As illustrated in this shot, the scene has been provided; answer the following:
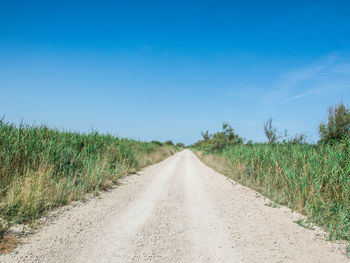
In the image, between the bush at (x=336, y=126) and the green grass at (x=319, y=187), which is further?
the bush at (x=336, y=126)

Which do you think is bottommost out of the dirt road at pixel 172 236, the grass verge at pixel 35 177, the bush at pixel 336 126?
the dirt road at pixel 172 236

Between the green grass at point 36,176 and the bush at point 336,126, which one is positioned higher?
the bush at point 336,126

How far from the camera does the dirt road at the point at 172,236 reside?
3.33m

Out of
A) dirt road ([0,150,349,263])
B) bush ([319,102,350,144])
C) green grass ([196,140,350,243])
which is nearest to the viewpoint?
dirt road ([0,150,349,263])

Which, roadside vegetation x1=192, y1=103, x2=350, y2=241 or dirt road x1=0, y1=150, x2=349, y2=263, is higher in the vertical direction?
roadside vegetation x1=192, y1=103, x2=350, y2=241

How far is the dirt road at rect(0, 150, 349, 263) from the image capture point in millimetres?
3326

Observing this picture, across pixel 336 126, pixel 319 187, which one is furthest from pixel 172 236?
pixel 336 126

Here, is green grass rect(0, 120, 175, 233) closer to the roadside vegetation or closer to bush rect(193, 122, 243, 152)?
the roadside vegetation

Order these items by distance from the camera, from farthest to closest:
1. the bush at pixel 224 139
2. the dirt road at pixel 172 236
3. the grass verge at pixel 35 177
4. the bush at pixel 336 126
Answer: the bush at pixel 224 139, the bush at pixel 336 126, the grass verge at pixel 35 177, the dirt road at pixel 172 236

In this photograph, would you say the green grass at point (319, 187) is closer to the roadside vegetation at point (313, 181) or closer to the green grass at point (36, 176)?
the roadside vegetation at point (313, 181)

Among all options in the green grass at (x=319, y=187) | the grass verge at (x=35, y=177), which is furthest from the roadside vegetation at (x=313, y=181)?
the grass verge at (x=35, y=177)

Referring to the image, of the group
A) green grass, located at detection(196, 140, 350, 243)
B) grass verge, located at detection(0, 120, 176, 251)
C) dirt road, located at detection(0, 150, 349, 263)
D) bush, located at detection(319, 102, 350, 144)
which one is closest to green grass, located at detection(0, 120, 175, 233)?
grass verge, located at detection(0, 120, 176, 251)

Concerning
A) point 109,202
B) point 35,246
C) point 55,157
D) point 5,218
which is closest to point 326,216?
point 109,202

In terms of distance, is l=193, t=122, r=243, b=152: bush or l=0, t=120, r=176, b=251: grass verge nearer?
l=0, t=120, r=176, b=251: grass verge
